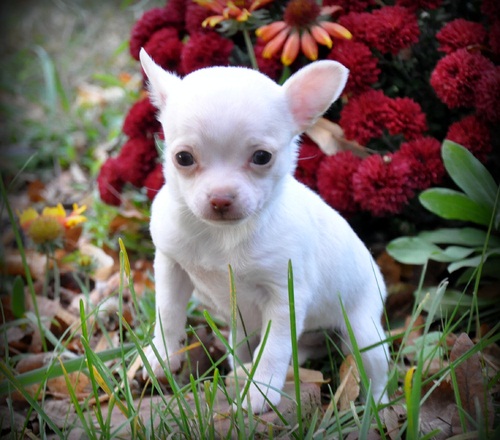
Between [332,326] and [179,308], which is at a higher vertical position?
[179,308]

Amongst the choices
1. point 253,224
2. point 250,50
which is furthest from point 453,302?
point 250,50

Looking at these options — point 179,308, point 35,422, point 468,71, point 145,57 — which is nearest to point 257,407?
point 179,308

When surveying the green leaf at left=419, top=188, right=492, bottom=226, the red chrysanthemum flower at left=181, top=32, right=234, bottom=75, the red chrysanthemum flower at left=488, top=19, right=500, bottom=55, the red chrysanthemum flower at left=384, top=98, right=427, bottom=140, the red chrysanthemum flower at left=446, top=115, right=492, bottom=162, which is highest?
the red chrysanthemum flower at left=488, top=19, right=500, bottom=55

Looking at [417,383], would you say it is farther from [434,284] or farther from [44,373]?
[434,284]

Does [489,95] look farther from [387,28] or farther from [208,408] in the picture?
[208,408]

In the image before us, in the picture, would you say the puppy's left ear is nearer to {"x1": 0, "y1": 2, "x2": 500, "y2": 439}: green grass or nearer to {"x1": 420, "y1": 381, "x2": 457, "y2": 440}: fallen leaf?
{"x1": 0, "y1": 2, "x2": 500, "y2": 439}: green grass

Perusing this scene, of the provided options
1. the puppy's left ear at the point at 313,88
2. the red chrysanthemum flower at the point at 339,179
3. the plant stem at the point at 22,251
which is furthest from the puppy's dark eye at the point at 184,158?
the red chrysanthemum flower at the point at 339,179

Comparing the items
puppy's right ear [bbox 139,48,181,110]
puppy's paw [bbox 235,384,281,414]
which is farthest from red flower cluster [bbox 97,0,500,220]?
puppy's paw [bbox 235,384,281,414]
